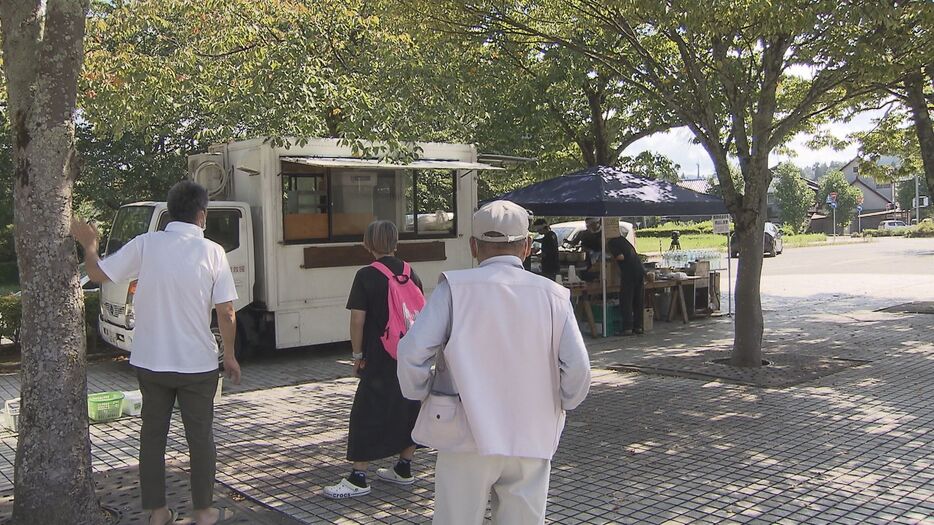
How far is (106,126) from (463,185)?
4.70 meters

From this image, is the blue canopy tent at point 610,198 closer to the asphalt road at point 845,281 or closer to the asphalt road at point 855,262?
the asphalt road at point 845,281

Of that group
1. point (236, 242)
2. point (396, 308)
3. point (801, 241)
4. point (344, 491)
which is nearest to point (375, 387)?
point (396, 308)

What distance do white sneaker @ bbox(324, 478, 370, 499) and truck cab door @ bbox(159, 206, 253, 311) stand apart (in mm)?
4824

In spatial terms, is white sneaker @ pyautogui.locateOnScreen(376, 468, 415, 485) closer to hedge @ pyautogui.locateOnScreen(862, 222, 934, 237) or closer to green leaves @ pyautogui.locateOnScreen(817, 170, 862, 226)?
hedge @ pyautogui.locateOnScreen(862, 222, 934, 237)

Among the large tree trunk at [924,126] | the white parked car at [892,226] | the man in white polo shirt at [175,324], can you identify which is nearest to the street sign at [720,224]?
the large tree trunk at [924,126]

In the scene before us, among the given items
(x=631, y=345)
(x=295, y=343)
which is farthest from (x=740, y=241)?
(x=295, y=343)

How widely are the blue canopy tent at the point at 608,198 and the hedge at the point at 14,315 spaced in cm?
603

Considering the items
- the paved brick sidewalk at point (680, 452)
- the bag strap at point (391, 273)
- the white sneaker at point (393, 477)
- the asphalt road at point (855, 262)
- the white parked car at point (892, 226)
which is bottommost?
the paved brick sidewalk at point (680, 452)

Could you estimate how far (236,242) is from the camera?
371 inches

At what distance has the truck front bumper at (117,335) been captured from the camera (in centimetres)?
869

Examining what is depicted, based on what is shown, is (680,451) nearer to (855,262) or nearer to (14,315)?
(14,315)

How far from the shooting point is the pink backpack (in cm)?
480

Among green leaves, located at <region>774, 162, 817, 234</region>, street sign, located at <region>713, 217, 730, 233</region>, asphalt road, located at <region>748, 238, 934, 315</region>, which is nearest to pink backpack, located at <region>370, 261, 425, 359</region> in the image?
street sign, located at <region>713, 217, 730, 233</region>

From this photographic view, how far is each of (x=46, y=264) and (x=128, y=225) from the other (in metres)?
5.95
